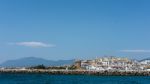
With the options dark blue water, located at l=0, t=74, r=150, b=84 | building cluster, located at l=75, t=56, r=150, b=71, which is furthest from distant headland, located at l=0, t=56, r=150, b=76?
dark blue water, located at l=0, t=74, r=150, b=84

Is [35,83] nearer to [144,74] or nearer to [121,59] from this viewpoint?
[144,74]

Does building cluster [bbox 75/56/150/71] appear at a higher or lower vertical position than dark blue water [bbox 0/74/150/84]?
higher

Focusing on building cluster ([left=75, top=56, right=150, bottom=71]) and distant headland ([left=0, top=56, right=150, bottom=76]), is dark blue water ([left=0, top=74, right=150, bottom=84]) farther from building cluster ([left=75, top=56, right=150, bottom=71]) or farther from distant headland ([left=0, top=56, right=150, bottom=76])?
building cluster ([left=75, top=56, right=150, bottom=71])

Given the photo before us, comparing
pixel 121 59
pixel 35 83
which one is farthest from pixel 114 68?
pixel 35 83

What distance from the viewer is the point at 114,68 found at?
142 m

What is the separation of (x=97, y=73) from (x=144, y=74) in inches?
457

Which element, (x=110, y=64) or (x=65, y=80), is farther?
(x=110, y=64)

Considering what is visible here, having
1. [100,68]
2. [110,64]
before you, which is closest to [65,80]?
[100,68]

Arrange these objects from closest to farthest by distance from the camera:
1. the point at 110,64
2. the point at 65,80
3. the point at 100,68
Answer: the point at 65,80 < the point at 100,68 < the point at 110,64

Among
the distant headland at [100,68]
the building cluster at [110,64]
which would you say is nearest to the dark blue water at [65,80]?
the distant headland at [100,68]

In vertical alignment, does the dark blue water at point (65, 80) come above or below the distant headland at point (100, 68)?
below

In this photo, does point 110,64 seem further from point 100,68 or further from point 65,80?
point 65,80

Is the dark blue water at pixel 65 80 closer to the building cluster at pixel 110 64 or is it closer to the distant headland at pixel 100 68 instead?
the distant headland at pixel 100 68

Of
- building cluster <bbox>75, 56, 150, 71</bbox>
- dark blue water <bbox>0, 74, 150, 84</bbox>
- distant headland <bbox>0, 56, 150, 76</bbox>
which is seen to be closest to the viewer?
dark blue water <bbox>0, 74, 150, 84</bbox>
